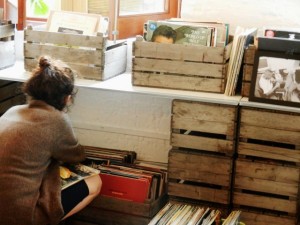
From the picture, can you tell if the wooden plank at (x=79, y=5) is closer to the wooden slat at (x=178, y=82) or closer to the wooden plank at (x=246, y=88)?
the wooden slat at (x=178, y=82)

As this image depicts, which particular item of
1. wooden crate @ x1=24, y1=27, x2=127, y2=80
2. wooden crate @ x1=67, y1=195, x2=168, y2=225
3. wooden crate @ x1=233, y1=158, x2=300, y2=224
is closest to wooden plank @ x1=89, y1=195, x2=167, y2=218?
wooden crate @ x1=67, y1=195, x2=168, y2=225

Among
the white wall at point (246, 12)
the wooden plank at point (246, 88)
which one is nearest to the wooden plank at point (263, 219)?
the wooden plank at point (246, 88)

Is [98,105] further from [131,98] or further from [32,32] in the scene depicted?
[32,32]

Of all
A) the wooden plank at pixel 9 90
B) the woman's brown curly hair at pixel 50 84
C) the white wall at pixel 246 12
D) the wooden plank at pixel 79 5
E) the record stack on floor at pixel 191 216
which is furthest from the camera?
the wooden plank at pixel 79 5

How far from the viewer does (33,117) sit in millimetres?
2080

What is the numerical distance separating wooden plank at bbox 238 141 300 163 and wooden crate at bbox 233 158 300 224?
0.04 m

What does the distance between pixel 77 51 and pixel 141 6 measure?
2.10ft

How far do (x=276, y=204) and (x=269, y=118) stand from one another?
1.43 feet

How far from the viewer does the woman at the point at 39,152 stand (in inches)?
80.0

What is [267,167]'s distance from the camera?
94.9 inches

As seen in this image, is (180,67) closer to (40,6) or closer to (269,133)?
(269,133)

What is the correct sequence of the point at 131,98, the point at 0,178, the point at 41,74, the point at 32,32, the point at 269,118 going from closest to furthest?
the point at 0,178 → the point at 41,74 → the point at 269,118 → the point at 32,32 → the point at 131,98

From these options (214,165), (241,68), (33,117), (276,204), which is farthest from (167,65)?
(276,204)

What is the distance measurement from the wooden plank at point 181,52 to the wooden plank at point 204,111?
0.21 meters
